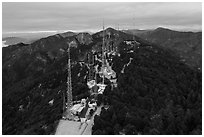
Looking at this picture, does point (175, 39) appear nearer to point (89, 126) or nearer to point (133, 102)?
point (133, 102)

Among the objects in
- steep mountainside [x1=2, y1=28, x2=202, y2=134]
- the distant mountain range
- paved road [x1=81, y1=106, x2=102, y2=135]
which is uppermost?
paved road [x1=81, y1=106, x2=102, y2=135]

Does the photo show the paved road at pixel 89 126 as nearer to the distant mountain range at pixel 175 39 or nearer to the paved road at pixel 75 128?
the paved road at pixel 75 128

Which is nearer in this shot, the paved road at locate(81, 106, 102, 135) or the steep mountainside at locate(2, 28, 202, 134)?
the paved road at locate(81, 106, 102, 135)

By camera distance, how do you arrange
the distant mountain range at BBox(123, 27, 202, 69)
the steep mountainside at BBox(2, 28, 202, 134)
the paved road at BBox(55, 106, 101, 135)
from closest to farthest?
the paved road at BBox(55, 106, 101, 135)
the steep mountainside at BBox(2, 28, 202, 134)
the distant mountain range at BBox(123, 27, 202, 69)

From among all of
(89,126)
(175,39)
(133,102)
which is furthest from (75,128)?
(175,39)

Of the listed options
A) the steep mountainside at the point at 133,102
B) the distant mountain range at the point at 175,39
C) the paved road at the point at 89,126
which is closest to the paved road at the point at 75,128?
the paved road at the point at 89,126

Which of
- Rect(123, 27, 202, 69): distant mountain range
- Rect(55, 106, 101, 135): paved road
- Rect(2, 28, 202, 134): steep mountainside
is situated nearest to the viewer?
Rect(55, 106, 101, 135): paved road

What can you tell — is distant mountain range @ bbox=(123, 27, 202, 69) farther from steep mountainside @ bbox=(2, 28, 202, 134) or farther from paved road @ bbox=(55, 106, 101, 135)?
paved road @ bbox=(55, 106, 101, 135)

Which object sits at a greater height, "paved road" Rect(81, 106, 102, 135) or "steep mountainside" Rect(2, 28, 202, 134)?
"paved road" Rect(81, 106, 102, 135)

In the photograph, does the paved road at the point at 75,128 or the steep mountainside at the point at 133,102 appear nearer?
the paved road at the point at 75,128

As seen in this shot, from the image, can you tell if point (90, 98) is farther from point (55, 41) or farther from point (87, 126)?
point (55, 41)

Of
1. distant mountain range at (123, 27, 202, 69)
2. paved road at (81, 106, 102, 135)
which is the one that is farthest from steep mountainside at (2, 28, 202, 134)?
distant mountain range at (123, 27, 202, 69)
